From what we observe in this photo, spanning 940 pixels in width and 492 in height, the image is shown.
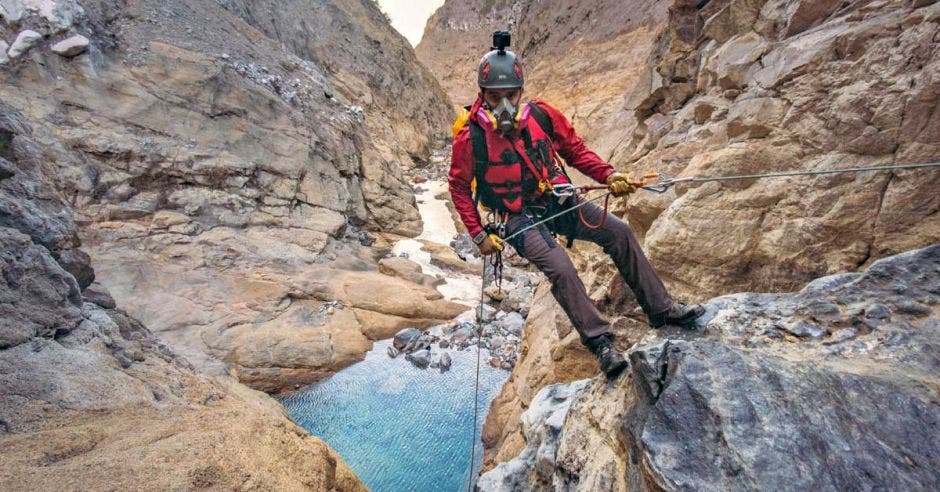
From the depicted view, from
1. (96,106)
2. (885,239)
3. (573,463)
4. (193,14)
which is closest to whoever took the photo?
(573,463)

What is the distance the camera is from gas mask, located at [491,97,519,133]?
138 inches

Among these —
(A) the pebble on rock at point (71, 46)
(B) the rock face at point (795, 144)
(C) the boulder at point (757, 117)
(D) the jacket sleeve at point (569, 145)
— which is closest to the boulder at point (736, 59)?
(B) the rock face at point (795, 144)

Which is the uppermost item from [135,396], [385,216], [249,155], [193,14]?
[193,14]

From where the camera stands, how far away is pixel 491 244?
11.7 feet

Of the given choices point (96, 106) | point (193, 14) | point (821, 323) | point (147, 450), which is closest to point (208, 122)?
point (96, 106)

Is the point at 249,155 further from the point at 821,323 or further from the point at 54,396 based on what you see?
the point at 821,323

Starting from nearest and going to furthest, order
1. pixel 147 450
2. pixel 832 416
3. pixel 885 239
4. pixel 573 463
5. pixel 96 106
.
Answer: pixel 832 416, pixel 147 450, pixel 573 463, pixel 885 239, pixel 96 106

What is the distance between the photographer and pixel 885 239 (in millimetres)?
3238

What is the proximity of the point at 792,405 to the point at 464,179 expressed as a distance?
2.85 m

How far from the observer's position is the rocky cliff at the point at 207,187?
8.33 metres

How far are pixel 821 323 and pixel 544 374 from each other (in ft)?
8.91

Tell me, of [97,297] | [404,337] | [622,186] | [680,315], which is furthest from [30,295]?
[404,337]

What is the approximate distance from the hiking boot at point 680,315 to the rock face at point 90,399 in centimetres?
282

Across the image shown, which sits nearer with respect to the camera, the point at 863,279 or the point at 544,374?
the point at 863,279
